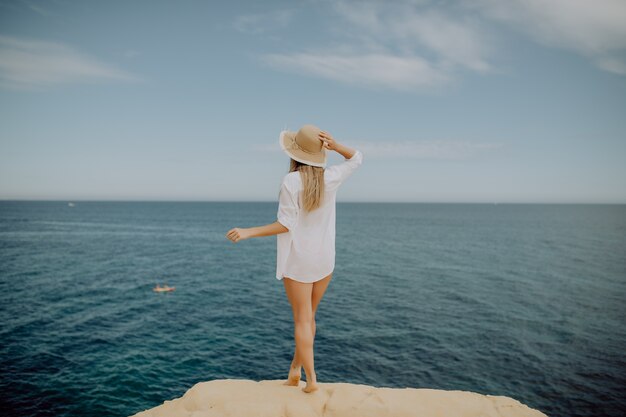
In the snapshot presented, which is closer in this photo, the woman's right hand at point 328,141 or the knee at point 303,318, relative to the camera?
the woman's right hand at point 328,141

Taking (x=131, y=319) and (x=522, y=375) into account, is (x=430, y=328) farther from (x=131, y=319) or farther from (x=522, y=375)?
(x=131, y=319)

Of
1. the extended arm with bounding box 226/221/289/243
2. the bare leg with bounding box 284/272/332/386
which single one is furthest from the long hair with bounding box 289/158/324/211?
the bare leg with bounding box 284/272/332/386

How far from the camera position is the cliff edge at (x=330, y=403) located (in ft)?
16.0

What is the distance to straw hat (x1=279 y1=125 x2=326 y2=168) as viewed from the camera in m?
4.81

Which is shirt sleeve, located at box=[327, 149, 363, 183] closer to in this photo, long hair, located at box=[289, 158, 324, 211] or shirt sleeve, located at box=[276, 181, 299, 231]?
long hair, located at box=[289, 158, 324, 211]

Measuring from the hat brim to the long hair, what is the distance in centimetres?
6

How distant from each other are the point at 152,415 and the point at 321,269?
2.89 metres

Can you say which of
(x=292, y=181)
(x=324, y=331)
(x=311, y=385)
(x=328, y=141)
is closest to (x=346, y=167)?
(x=328, y=141)

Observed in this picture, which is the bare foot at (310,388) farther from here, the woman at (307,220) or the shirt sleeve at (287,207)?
the shirt sleeve at (287,207)

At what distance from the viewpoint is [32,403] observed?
18.9m

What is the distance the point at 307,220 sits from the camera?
16.3ft

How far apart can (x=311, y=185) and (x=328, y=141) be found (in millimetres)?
624

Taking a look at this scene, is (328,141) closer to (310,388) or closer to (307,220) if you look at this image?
(307,220)

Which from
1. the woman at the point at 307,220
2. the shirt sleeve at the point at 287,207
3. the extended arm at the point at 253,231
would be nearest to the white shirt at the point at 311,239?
the woman at the point at 307,220
